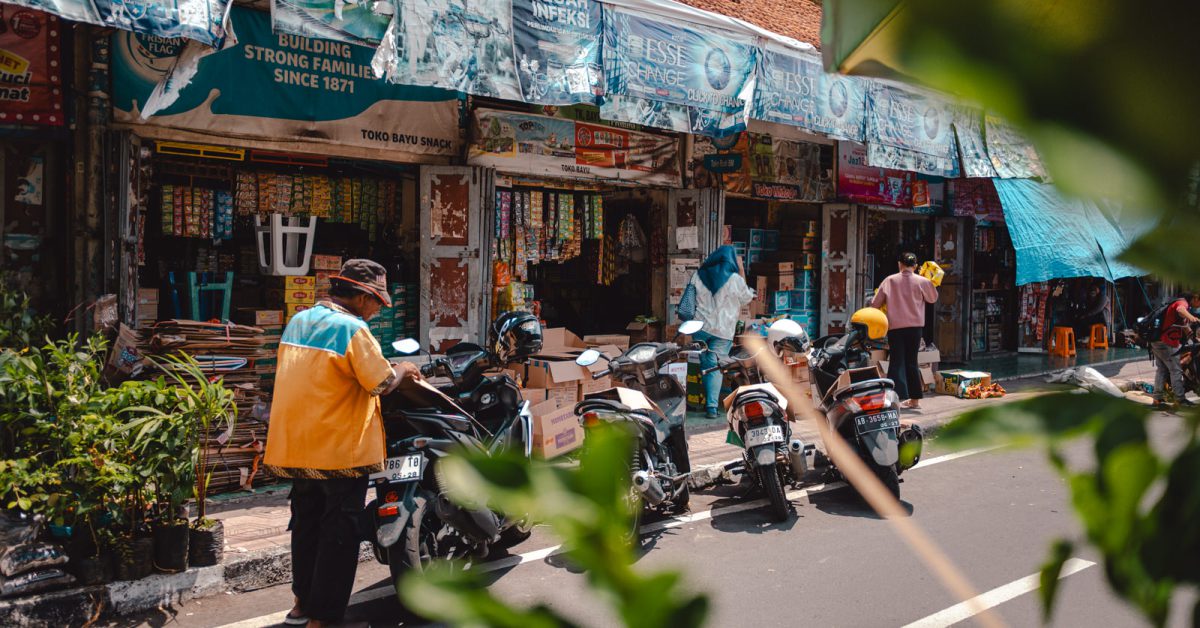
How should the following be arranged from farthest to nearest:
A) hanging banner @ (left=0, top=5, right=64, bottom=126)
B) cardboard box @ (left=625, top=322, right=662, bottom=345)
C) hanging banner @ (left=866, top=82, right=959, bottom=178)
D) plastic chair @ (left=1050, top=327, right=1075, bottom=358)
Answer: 1. plastic chair @ (left=1050, top=327, right=1075, bottom=358)
2. cardboard box @ (left=625, top=322, right=662, bottom=345)
3. hanging banner @ (left=866, top=82, right=959, bottom=178)
4. hanging banner @ (left=0, top=5, right=64, bottom=126)

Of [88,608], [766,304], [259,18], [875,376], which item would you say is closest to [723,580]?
[875,376]

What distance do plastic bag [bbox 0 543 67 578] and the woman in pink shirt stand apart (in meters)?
8.01

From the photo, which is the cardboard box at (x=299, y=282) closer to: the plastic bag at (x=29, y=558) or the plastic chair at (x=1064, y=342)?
the plastic bag at (x=29, y=558)

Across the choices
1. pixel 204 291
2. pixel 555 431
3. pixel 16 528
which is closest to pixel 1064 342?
pixel 555 431

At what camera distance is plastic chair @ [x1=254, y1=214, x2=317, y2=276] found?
7820 millimetres

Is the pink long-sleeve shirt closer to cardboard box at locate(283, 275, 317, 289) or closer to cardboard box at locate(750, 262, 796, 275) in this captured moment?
cardboard box at locate(750, 262, 796, 275)

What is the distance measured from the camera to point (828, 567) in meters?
5.11

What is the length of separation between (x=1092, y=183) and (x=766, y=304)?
11.8 meters

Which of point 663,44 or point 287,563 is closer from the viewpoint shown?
point 287,563

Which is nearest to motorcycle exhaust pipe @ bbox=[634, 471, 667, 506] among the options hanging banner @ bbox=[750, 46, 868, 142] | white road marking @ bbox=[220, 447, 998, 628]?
white road marking @ bbox=[220, 447, 998, 628]

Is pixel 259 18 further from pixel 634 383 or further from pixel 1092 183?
pixel 1092 183

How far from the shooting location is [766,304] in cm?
1226

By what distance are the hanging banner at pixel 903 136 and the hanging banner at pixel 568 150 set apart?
230 cm

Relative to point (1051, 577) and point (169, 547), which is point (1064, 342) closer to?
point (169, 547)
